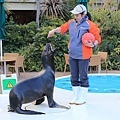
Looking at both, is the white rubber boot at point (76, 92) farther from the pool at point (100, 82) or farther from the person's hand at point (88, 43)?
the pool at point (100, 82)

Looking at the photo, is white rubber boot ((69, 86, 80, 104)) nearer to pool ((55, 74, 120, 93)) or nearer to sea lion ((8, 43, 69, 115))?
sea lion ((8, 43, 69, 115))

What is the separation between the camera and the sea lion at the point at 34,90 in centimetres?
536

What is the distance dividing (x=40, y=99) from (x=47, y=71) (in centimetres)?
54

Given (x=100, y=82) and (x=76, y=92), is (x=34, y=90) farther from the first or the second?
(x=100, y=82)

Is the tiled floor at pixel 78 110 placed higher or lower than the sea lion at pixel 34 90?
lower

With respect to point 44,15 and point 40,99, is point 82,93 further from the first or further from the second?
point 44,15

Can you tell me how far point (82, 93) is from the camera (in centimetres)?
594

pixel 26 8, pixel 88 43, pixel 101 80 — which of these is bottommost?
pixel 101 80

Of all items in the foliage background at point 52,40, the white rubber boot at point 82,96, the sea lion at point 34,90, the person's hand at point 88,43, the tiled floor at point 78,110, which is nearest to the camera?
the tiled floor at point 78,110

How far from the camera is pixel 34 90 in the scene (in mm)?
5402

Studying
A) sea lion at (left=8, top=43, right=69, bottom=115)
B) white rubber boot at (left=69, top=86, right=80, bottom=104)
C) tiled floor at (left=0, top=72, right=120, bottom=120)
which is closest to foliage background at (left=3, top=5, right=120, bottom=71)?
tiled floor at (left=0, top=72, right=120, bottom=120)

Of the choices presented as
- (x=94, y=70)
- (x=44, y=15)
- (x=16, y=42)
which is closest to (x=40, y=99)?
(x=94, y=70)

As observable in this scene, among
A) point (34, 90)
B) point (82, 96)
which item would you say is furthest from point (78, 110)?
point (34, 90)

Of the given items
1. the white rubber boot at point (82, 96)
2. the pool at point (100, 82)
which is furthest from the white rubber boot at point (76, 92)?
the pool at point (100, 82)
